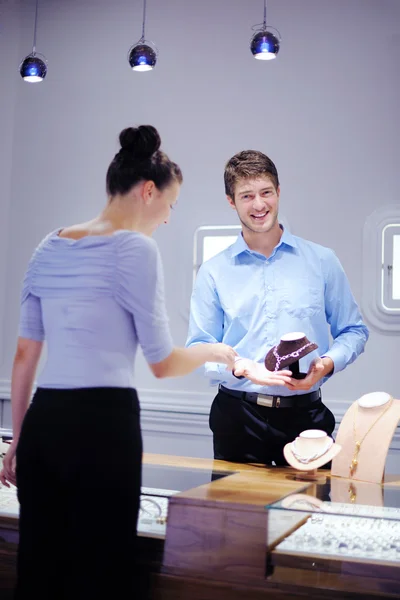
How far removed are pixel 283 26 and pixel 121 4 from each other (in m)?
1.21

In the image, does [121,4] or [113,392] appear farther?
[121,4]

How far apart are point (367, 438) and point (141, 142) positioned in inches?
51.8

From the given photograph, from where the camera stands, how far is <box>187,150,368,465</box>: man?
3037mm

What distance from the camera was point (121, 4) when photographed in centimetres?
549

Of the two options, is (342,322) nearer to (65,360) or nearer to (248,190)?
(248,190)

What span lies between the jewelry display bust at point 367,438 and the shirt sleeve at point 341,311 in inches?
17.9

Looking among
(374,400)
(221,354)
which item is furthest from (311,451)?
(221,354)

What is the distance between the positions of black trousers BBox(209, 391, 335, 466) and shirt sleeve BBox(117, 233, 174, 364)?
4.32 feet

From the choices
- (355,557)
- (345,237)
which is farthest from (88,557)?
(345,237)

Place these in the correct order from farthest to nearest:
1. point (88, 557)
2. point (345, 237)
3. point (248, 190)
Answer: point (345, 237) → point (248, 190) → point (88, 557)

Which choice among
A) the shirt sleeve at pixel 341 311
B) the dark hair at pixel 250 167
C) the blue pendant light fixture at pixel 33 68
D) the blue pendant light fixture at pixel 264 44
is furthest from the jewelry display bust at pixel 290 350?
the blue pendant light fixture at pixel 33 68

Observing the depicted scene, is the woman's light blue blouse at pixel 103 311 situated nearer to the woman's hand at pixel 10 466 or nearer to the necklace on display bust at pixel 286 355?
the woman's hand at pixel 10 466

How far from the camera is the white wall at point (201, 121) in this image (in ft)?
15.9

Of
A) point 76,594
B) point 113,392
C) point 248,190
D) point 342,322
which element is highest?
point 248,190
